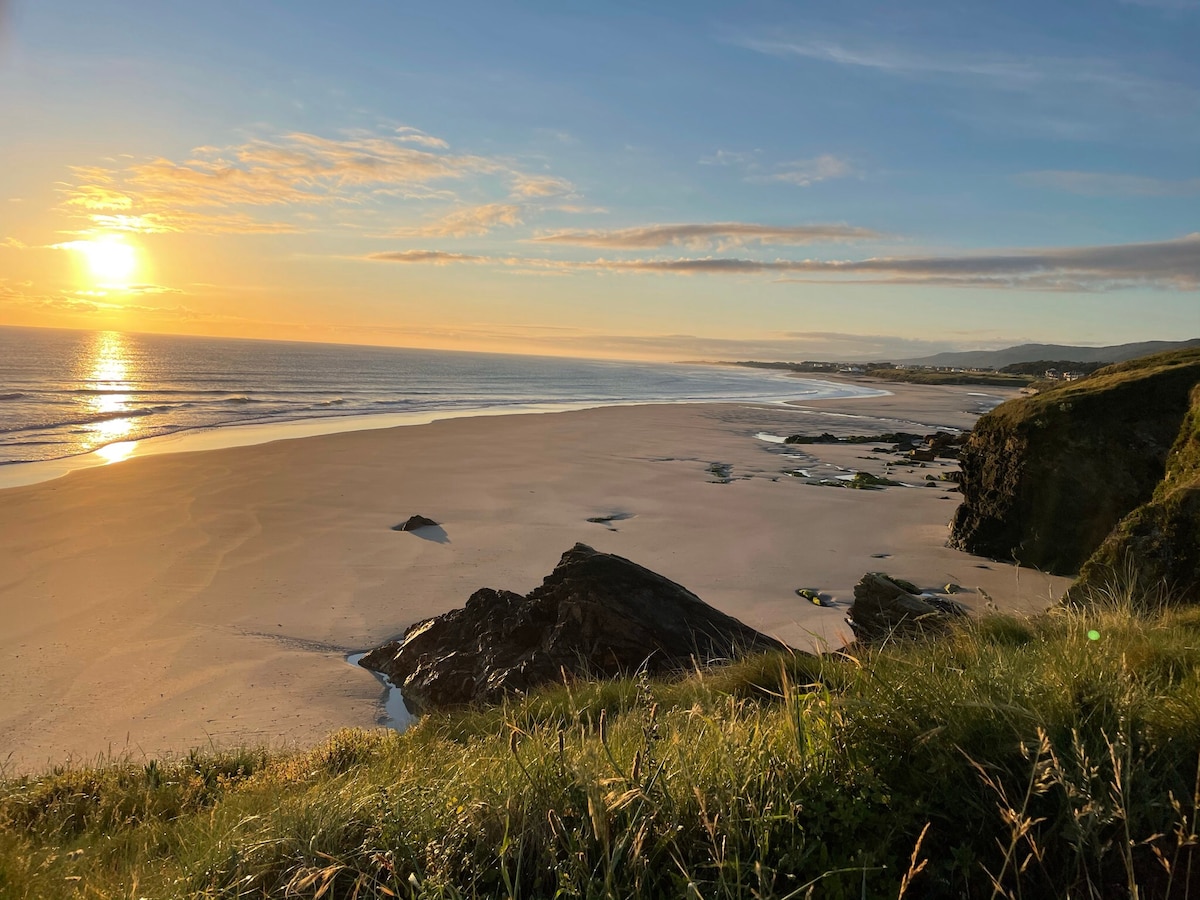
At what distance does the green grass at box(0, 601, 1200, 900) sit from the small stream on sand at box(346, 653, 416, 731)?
3179 mm

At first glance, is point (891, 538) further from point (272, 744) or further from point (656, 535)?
point (272, 744)

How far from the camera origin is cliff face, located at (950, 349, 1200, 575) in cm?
1159

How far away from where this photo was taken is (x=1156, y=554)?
7871mm

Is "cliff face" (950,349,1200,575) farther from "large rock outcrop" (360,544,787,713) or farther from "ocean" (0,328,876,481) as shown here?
"ocean" (0,328,876,481)

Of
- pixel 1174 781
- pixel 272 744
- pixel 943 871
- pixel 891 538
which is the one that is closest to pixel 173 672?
pixel 272 744

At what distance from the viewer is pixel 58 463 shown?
23688 millimetres

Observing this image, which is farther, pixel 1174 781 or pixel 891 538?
pixel 891 538

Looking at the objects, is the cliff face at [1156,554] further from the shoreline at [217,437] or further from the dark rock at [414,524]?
the shoreline at [217,437]

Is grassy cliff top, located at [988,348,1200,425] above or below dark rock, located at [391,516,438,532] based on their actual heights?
above

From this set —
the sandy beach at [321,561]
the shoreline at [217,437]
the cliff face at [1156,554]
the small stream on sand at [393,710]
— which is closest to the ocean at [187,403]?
the shoreline at [217,437]

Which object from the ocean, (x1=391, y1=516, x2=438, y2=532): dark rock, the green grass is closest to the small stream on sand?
the green grass

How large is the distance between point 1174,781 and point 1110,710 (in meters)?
0.36

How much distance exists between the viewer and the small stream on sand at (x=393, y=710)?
7.23m

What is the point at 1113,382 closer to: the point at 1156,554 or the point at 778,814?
the point at 1156,554
